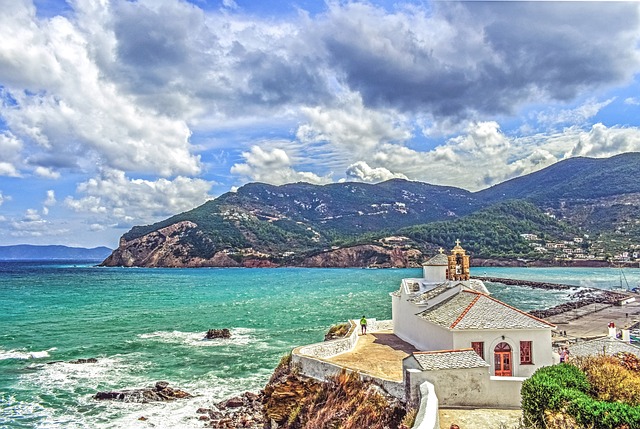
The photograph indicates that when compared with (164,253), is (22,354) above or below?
below

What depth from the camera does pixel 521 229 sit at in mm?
177000

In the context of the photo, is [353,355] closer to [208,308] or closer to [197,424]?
[197,424]

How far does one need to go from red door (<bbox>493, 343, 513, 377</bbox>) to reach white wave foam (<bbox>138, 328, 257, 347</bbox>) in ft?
78.6

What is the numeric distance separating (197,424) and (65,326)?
106 feet

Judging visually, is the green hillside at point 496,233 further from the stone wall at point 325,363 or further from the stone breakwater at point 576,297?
the stone wall at point 325,363

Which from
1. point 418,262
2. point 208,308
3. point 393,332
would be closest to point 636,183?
point 418,262

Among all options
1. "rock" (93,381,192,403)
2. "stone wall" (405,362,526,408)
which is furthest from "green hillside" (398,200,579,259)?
"stone wall" (405,362,526,408)

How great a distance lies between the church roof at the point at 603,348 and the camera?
18.6 m

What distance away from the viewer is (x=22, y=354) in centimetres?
3416

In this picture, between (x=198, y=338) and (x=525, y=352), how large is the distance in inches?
1149

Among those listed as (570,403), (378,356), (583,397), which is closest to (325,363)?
(378,356)

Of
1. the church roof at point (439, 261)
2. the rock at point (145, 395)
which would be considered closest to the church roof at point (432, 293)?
the church roof at point (439, 261)

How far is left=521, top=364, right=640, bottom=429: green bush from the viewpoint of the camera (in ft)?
32.1

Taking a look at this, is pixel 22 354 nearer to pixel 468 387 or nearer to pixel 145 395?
pixel 145 395
